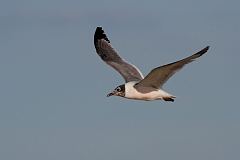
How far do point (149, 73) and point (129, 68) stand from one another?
2.95 m

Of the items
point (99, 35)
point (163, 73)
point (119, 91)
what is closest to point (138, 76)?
point (119, 91)

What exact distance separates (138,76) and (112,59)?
1.36 m

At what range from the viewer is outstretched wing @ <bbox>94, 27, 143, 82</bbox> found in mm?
17763

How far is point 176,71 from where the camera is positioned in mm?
14953

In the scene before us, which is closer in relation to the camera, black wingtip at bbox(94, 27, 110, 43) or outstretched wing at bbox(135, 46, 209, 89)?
outstretched wing at bbox(135, 46, 209, 89)

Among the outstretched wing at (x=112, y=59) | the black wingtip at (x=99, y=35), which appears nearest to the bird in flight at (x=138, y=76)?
the outstretched wing at (x=112, y=59)

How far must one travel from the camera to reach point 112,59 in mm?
18859

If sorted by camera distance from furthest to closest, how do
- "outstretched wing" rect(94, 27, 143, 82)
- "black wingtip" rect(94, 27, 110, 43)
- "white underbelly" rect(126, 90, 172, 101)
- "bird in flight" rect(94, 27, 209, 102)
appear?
"black wingtip" rect(94, 27, 110, 43), "outstretched wing" rect(94, 27, 143, 82), "white underbelly" rect(126, 90, 172, 101), "bird in flight" rect(94, 27, 209, 102)

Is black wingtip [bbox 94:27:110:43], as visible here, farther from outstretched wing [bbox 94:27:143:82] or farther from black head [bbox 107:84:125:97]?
black head [bbox 107:84:125:97]

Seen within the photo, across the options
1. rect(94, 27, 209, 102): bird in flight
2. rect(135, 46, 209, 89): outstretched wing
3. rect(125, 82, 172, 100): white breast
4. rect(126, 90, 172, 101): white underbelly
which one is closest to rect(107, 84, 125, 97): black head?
rect(94, 27, 209, 102): bird in flight

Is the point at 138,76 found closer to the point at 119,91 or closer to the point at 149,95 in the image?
the point at 119,91

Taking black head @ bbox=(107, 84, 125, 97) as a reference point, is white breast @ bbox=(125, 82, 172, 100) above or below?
below

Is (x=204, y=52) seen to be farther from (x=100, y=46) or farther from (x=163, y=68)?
(x=100, y=46)

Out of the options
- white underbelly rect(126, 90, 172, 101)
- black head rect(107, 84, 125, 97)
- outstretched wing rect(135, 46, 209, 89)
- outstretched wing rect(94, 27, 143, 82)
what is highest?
outstretched wing rect(94, 27, 143, 82)
